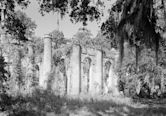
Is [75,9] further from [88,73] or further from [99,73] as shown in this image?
[88,73]

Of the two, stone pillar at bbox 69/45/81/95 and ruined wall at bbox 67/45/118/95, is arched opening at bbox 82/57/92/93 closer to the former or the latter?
ruined wall at bbox 67/45/118/95

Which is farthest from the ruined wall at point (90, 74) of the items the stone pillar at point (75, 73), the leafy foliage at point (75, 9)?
the leafy foliage at point (75, 9)

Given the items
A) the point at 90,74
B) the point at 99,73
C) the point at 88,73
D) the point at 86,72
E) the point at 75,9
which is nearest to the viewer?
the point at 75,9

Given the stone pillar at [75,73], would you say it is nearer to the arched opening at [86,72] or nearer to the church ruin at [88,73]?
the church ruin at [88,73]

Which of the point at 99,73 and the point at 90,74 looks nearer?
the point at 99,73

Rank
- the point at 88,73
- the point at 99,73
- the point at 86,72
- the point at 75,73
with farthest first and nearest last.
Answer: the point at 86,72, the point at 88,73, the point at 99,73, the point at 75,73

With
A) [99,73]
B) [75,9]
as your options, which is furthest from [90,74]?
[75,9]

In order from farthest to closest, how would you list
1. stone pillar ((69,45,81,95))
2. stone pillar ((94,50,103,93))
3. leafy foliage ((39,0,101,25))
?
stone pillar ((94,50,103,93))
stone pillar ((69,45,81,95))
leafy foliage ((39,0,101,25))

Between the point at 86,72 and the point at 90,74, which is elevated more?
the point at 86,72

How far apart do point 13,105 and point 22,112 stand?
0.92 m

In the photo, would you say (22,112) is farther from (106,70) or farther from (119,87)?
Result: (106,70)

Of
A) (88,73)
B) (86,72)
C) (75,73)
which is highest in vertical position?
(86,72)

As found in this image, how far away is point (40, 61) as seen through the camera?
23.0 metres

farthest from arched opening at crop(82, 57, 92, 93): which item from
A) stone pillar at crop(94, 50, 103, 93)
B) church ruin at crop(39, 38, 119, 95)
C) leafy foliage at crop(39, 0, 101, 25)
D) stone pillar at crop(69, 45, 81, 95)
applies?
leafy foliage at crop(39, 0, 101, 25)
